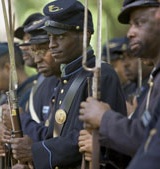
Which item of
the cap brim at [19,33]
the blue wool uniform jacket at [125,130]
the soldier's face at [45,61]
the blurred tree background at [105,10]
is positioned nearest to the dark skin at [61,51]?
the soldier's face at [45,61]

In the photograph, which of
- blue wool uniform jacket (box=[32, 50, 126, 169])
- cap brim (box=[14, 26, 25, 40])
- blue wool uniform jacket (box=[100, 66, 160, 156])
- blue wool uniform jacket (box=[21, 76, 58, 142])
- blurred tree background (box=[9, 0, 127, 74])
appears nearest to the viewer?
blue wool uniform jacket (box=[100, 66, 160, 156])

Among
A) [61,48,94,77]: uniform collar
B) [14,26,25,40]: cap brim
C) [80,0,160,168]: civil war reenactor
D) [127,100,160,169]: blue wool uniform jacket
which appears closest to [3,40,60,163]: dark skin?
[61,48,94,77]: uniform collar

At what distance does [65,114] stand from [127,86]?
409 cm

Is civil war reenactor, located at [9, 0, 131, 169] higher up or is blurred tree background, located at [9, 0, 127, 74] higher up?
civil war reenactor, located at [9, 0, 131, 169]

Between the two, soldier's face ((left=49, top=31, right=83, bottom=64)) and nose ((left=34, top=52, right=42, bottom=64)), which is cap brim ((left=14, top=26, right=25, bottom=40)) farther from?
soldier's face ((left=49, top=31, right=83, bottom=64))

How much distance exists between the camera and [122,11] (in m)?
5.62

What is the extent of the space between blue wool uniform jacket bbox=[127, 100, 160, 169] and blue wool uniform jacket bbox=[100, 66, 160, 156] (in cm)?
8

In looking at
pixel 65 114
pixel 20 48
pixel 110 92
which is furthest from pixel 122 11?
pixel 20 48

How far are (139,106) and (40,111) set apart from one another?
10.8ft

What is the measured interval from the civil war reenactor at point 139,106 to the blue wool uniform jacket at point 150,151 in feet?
0.22

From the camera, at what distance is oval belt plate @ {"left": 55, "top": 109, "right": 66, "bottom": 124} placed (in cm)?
649

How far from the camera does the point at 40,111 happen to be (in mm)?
8688

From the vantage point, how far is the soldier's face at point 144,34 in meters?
5.45

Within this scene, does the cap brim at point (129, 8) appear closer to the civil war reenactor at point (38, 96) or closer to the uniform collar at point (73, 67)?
the uniform collar at point (73, 67)
